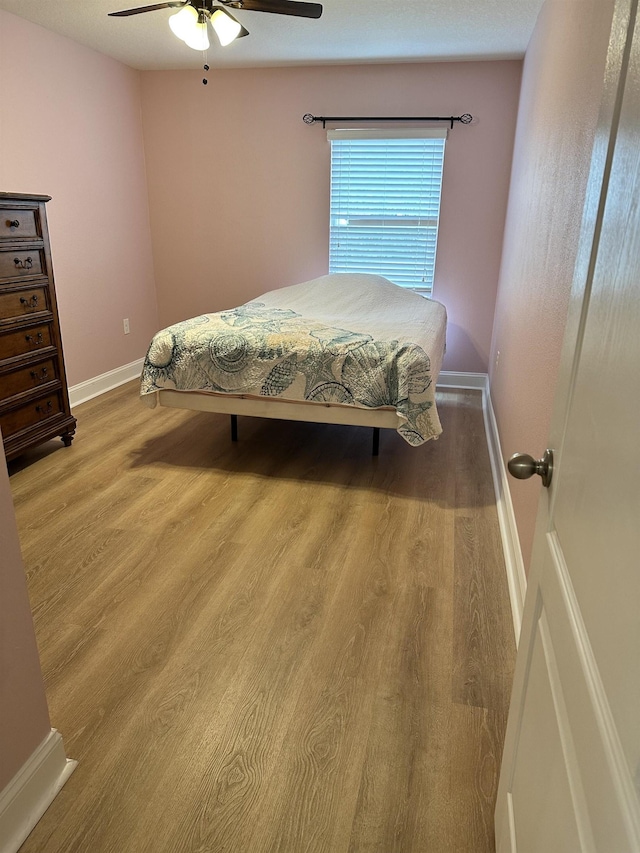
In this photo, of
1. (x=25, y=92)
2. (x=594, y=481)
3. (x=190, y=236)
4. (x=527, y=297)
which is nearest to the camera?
(x=594, y=481)

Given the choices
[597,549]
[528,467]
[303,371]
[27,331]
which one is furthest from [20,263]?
[597,549]

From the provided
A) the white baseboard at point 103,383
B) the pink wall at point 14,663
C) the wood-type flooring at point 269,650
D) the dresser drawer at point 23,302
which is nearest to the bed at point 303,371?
the wood-type flooring at point 269,650

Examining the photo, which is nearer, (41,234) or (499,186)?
(41,234)

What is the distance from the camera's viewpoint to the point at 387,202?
177 inches

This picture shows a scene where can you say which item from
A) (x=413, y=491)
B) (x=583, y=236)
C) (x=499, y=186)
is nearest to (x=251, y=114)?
(x=499, y=186)

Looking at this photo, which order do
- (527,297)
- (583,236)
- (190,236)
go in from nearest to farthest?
1. (583,236)
2. (527,297)
3. (190,236)

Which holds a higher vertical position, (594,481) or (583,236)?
(583,236)

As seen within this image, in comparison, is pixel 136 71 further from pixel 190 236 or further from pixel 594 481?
pixel 594 481

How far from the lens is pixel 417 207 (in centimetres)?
446

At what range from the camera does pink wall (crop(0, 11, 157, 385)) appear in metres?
3.39

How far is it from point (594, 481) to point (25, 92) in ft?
13.3

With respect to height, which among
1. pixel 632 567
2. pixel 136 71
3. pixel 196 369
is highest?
pixel 136 71

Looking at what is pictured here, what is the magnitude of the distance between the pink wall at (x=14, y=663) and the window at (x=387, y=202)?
3953 millimetres

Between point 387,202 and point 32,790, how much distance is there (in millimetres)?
4348
